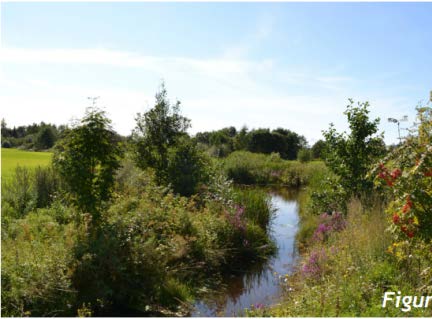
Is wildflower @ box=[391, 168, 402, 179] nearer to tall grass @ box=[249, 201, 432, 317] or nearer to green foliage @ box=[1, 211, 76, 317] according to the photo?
tall grass @ box=[249, 201, 432, 317]

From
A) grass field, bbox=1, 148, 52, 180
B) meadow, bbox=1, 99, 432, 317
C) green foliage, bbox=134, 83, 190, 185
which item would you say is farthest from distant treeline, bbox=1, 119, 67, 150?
meadow, bbox=1, 99, 432, 317

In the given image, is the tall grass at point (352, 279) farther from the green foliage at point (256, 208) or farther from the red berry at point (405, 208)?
the green foliage at point (256, 208)

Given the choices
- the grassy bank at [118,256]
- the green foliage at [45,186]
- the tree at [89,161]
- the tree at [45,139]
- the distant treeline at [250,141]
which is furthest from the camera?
the distant treeline at [250,141]

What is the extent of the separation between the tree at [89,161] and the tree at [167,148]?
5.18 meters

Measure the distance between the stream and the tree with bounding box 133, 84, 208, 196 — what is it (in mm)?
3057

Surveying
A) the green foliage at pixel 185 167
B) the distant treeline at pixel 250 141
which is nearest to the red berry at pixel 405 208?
the green foliage at pixel 185 167

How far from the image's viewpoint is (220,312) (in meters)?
6.75

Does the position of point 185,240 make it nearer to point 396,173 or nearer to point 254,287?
point 254,287

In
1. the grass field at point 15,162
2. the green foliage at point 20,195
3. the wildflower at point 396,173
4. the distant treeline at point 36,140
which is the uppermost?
the distant treeline at point 36,140

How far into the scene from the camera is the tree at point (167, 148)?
12.7 meters

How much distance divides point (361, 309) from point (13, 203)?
8.34m

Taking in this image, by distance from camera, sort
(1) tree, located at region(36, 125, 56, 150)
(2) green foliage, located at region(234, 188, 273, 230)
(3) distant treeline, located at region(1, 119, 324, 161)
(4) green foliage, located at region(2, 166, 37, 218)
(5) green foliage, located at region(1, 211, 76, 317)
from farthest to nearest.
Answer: (3) distant treeline, located at region(1, 119, 324, 161) < (1) tree, located at region(36, 125, 56, 150) < (2) green foliage, located at region(234, 188, 273, 230) < (4) green foliage, located at region(2, 166, 37, 218) < (5) green foliage, located at region(1, 211, 76, 317)

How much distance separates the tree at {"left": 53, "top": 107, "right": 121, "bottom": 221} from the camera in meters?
7.02

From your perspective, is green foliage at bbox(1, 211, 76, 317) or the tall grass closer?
the tall grass
